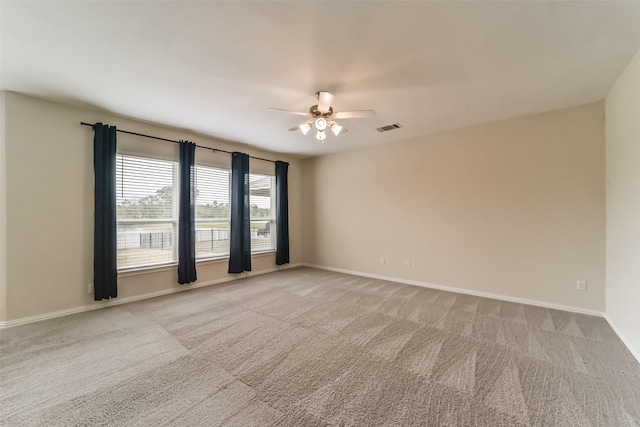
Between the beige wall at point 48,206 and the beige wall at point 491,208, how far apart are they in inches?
166

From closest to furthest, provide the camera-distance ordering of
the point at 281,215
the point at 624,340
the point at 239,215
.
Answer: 1. the point at 624,340
2. the point at 239,215
3. the point at 281,215

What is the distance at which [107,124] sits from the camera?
344cm

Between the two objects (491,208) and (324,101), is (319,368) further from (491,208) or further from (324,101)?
(491,208)

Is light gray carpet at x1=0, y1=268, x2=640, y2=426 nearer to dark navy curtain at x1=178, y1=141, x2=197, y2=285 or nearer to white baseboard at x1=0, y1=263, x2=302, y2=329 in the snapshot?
white baseboard at x1=0, y1=263, x2=302, y2=329

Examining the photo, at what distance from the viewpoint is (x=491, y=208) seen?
12.3 feet

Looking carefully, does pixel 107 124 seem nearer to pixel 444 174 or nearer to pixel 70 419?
pixel 70 419

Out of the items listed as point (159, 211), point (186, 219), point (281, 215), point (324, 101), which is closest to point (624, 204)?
point (324, 101)

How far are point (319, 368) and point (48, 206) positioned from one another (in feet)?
12.2

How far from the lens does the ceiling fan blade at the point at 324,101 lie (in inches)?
100

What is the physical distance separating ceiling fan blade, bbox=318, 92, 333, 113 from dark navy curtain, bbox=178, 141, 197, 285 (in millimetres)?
2571

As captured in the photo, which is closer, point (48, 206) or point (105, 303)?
point (48, 206)

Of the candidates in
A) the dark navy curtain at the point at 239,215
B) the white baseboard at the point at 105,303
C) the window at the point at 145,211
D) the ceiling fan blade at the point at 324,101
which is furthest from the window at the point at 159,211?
the ceiling fan blade at the point at 324,101

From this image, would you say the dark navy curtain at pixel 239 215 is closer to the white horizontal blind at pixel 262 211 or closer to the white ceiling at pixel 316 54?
the white horizontal blind at pixel 262 211

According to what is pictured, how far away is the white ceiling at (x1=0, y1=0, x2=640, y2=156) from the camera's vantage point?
172 cm
